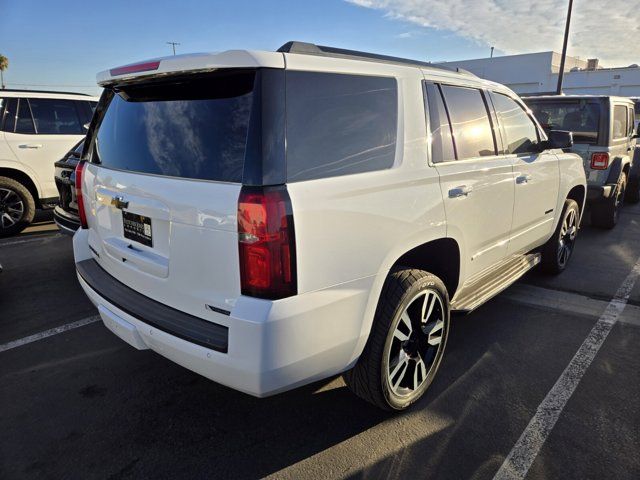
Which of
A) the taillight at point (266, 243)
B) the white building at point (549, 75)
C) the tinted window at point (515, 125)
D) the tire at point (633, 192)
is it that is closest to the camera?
the taillight at point (266, 243)

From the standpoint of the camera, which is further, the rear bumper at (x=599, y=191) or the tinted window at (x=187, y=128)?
the rear bumper at (x=599, y=191)

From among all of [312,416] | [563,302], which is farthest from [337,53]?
[563,302]

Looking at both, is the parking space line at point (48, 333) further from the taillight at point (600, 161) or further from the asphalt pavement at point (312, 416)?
the taillight at point (600, 161)

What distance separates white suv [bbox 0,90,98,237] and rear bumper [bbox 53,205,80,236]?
1970 mm

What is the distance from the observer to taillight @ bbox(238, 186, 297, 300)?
73.0 inches

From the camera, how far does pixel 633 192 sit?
9250mm

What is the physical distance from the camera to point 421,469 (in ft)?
7.43

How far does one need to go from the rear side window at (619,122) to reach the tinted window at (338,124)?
576 cm

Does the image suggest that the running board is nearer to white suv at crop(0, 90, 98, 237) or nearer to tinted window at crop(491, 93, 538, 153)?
tinted window at crop(491, 93, 538, 153)

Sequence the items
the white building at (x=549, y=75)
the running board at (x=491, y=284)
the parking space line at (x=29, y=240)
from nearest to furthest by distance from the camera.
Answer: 1. the running board at (x=491, y=284)
2. the parking space line at (x=29, y=240)
3. the white building at (x=549, y=75)

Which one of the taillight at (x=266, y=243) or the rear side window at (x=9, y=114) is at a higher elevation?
the rear side window at (x=9, y=114)

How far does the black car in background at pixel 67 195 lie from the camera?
4.98m

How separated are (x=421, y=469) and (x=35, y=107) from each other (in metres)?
7.52

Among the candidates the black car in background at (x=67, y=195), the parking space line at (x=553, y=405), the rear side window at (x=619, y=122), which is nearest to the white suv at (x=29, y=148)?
the black car in background at (x=67, y=195)
